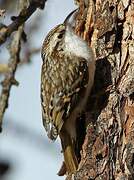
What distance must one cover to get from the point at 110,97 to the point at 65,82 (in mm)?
373

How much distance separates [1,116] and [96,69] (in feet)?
1.67

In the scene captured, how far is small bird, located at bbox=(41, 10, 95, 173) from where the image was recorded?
2.97 metres

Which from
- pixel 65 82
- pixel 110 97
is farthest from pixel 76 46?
pixel 110 97

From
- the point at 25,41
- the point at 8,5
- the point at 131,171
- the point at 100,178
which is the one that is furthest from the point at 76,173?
the point at 8,5

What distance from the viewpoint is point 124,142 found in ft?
8.68

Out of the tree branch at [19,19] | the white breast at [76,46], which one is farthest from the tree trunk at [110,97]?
the tree branch at [19,19]

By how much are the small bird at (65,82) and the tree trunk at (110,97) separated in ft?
0.19

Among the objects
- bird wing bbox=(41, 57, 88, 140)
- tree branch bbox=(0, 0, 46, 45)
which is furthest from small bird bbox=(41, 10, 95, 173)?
tree branch bbox=(0, 0, 46, 45)

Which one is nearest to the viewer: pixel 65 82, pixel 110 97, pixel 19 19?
pixel 110 97

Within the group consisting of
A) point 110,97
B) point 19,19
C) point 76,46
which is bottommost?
point 110,97

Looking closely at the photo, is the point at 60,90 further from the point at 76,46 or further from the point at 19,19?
the point at 19,19

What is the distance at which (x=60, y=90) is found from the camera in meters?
3.12

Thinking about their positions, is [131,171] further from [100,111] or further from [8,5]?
[8,5]

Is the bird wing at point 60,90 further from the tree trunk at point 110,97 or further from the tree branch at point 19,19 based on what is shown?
the tree branch at point 19,19
